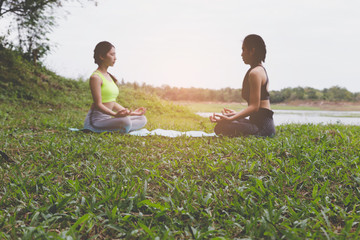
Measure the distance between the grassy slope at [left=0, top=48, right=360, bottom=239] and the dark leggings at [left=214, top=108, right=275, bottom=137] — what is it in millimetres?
408

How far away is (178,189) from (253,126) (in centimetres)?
248

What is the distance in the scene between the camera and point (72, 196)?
1.97 metres

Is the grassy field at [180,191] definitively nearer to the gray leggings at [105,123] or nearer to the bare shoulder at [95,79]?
the gray leggings at [105,123]

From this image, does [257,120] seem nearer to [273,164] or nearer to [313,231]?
[273,164]

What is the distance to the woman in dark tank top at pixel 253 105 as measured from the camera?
3.89 m

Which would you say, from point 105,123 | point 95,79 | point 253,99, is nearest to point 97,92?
point 95,79

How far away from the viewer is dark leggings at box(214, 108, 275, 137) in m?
4.18

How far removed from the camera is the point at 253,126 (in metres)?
4.23

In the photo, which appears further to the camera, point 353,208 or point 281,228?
point 353,208

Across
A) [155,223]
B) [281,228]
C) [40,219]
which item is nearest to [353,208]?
[281,228]

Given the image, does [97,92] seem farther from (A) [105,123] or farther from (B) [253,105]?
(B) [253,105]

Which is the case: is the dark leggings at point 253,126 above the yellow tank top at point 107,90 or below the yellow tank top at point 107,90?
below

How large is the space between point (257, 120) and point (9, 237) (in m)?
3.59

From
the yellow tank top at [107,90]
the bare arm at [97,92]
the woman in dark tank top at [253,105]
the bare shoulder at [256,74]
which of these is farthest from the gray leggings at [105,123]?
the bare shoulder at [256,74]
